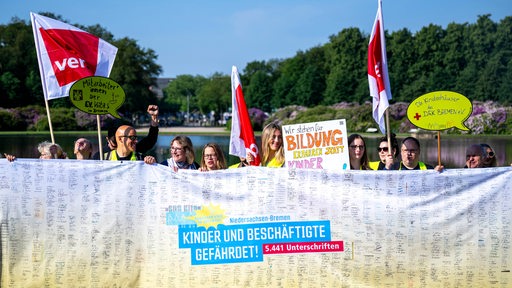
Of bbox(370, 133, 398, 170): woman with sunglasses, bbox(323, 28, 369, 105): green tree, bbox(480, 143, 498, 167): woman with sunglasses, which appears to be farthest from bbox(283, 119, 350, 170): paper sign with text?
bbox(323, 28, 369, 105): green tree

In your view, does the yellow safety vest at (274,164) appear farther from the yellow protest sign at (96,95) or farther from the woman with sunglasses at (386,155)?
the yellow protest sign at (96,95)

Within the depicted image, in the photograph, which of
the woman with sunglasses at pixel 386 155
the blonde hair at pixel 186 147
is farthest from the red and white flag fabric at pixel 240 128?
the woman with sunglasses at pixel 386 155

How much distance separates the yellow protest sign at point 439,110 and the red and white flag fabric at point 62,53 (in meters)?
4.10

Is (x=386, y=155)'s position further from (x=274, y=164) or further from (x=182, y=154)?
(x=182, y=154)

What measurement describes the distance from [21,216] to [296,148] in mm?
3034

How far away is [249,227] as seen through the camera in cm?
671

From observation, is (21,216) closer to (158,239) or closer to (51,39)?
(158,239)

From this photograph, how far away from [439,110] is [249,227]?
7.90 ft

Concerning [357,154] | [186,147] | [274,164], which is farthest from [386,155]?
[186,147]

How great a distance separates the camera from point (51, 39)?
8.47 m

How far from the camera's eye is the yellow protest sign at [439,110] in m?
6.93

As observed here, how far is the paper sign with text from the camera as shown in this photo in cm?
721

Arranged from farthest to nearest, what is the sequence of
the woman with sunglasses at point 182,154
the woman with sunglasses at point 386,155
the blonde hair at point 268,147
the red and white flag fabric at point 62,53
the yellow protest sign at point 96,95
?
1. the red and white flag fabric at point 62,53
2. the blonde hair at point 268,147
3. the woman with sunglasses at point 386,155
4. the woman with sunglasses at point 182,154
5. the yellow protest sign at point 96,95

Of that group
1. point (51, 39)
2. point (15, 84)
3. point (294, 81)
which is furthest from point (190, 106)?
point (51, 39)
